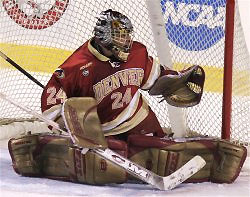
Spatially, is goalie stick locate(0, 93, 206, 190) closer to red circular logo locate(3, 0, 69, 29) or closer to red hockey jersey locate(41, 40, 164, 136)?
red hockey jersey locate(41, 40, 164, 136)

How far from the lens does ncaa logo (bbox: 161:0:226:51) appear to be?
1.94 metres

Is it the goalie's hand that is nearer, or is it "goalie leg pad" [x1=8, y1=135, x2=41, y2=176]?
"goalie leg pad" [x1=8, y1=135, x2=41, y2=176]

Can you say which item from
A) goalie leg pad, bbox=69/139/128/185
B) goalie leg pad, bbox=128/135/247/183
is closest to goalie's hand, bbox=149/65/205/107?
goalie leg pad, bbox=128/135/247/183

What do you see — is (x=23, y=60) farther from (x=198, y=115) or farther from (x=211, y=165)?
(x=211, y=165)

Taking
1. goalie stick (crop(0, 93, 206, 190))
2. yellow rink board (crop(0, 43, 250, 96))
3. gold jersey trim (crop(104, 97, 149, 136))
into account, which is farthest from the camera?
yellow rink board (crop(0, 43, 250, 96))

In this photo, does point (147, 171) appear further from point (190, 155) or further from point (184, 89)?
point (184, 89)

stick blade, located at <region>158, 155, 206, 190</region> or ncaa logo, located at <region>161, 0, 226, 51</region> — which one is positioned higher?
ncaa logo, located at <region>161, 0, 226, 51</region>

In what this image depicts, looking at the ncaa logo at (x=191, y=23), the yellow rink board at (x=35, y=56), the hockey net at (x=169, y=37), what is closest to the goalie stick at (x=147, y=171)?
the hockey net at (x=169, y=37)

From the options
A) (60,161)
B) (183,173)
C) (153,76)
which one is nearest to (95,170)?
(60,161)

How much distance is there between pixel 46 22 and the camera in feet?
6.63

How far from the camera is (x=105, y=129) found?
1552 millimetres

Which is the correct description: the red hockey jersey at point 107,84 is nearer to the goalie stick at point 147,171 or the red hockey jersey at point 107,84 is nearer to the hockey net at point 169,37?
the goalie stick at point 147,171

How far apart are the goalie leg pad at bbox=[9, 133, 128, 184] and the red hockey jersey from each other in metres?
0.10

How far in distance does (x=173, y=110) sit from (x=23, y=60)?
1.93 ft
